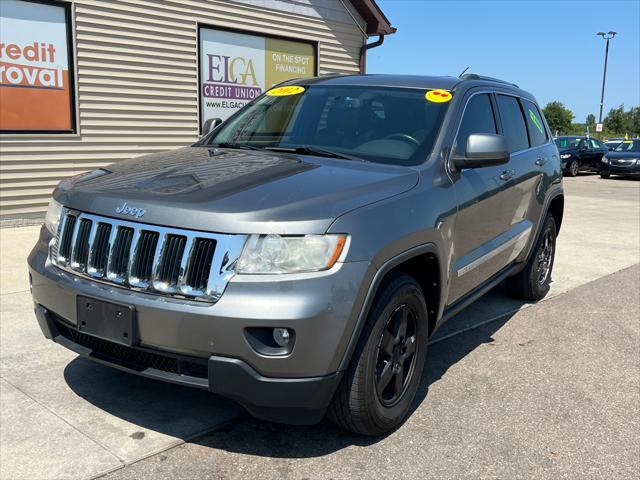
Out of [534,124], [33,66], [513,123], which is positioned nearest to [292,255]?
[513,123]

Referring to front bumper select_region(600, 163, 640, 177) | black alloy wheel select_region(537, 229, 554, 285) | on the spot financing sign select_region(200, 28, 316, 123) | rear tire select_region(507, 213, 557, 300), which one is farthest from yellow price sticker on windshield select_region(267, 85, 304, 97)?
front bumper select_region(600, 163, 640, 177)

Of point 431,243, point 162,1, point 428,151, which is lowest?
point 431,243

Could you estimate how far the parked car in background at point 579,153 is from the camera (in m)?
23.7

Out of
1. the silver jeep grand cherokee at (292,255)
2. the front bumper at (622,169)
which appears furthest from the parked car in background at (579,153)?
the silver jeep grand cherokee at (292,255)

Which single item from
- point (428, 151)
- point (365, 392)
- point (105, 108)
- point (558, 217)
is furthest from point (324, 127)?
point (105, 108)

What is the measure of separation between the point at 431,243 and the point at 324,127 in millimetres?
1148

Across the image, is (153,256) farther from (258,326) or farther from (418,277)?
(418,277)

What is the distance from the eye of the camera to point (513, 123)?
16.5ft

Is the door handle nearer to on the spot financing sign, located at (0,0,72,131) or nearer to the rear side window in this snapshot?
the rear side window

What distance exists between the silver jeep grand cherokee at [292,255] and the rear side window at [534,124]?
5.07 feet

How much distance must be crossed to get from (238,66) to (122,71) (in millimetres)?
2233

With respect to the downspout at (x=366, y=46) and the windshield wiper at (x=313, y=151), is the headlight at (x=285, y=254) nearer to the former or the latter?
the windshield wiper at (x=313, y=151)

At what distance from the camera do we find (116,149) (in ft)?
31.1

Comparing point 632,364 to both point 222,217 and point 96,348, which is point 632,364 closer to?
point 222,217
